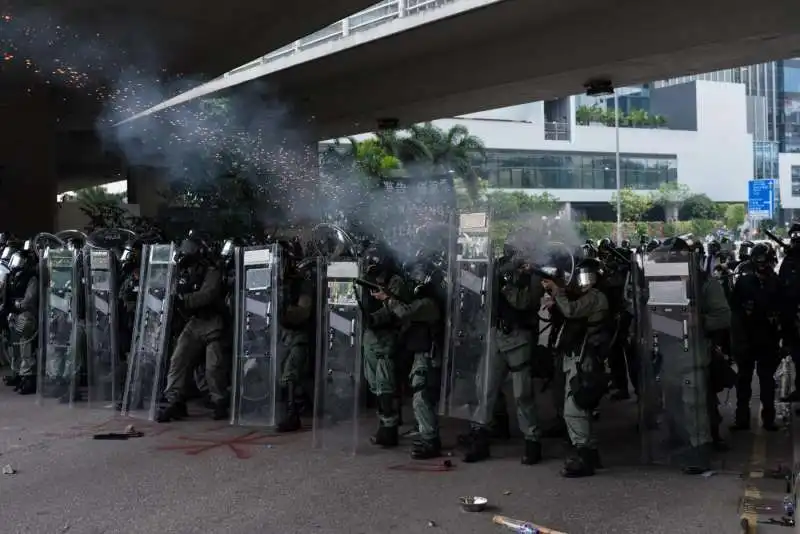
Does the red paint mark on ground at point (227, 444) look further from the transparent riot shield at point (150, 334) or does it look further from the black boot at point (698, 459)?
the black boot at point (698, 459)

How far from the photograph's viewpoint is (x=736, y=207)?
4406cm

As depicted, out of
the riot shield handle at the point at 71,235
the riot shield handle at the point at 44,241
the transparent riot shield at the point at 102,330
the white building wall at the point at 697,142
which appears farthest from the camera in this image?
the white building wall at the point at 697,142

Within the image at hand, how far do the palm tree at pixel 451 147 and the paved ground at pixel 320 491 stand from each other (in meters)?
19.6

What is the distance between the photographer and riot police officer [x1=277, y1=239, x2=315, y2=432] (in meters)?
7.17

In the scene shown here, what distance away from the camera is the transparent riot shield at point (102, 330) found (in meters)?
8.14

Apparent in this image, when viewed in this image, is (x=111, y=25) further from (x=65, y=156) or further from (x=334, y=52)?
(x=65, y=156)

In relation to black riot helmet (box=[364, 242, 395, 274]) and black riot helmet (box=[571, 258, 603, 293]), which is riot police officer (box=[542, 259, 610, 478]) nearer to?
black riot helmet (box=[571, 258, 603, 293])

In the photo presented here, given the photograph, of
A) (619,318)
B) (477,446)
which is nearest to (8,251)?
(477,446)

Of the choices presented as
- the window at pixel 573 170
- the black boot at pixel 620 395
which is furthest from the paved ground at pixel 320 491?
the window at pixel 573 170

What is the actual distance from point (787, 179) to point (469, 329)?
6944 cm

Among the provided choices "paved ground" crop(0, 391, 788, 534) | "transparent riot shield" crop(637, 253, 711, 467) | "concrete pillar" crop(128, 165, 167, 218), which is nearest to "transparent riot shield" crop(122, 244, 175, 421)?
"paved ground" crop(0, 391, 788, 534)

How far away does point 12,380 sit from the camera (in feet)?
31.6

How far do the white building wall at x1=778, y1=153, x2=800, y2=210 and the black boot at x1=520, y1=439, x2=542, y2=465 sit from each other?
65928 mm

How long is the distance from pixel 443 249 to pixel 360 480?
2143 mm
